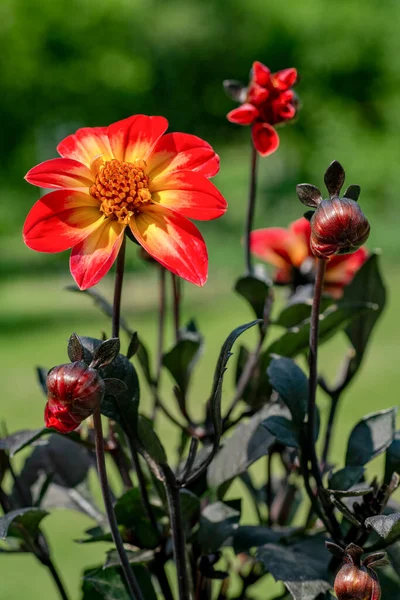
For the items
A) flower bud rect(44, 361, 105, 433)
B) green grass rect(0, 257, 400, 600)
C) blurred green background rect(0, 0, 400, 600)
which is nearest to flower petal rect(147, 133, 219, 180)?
A: flower bud rect(44, 361, 105, 433)

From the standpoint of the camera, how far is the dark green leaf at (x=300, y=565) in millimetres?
333

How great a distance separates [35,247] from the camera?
318 mm

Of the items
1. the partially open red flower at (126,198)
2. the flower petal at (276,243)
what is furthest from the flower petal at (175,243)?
the flower petal at (276,243)

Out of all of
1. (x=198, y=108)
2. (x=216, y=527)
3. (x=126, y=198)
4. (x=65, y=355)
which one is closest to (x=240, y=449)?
(x=216, y=527)

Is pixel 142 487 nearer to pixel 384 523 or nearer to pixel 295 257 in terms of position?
pixel 384 523

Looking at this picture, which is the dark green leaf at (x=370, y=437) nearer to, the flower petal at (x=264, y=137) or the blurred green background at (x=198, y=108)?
the flower petal at (x=264, y=137)

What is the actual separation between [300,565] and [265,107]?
0.22 meters

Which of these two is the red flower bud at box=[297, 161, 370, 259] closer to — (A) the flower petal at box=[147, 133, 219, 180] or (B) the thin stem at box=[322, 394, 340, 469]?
(A) the flower petal at box=[147, 133, 219, 180]

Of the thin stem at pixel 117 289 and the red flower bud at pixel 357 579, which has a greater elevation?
the thin stem at pixel 117 289

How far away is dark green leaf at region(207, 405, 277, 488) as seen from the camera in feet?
1.29

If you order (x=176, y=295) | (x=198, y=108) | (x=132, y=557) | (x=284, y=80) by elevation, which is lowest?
(x=132, y=557)

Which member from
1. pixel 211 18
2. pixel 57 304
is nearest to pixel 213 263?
pixel 57 304

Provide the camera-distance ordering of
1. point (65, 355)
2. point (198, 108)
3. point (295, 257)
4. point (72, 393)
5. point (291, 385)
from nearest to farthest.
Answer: point (72, 393) → point (291, 385) → point (295, 257) → point (65, 355) → point (198, 108)

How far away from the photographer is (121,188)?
1.06 feet
